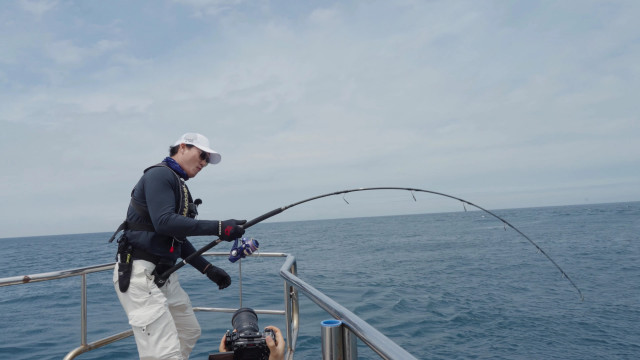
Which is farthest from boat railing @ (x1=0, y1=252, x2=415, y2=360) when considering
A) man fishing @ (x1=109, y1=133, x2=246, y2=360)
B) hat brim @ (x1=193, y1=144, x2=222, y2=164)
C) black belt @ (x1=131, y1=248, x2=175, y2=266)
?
hat brim @ (x1=193, y1=144, x2=222, y2=164)

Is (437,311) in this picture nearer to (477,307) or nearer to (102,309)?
(477,307)

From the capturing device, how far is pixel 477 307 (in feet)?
35.9

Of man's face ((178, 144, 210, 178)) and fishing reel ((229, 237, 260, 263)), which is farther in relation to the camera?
fishing reel ((229, 237, 260, 263))

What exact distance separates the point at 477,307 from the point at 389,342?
11157mm

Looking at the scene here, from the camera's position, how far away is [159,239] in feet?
8.59

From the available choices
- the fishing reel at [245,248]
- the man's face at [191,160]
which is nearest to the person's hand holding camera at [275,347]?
the fishing reel at [245,248]

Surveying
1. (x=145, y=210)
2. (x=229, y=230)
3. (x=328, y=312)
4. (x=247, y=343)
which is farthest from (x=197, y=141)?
(x=328, y=312)

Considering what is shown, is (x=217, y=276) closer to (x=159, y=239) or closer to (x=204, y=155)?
(x=159, y=239)

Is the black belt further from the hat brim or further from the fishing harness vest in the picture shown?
the hat brim

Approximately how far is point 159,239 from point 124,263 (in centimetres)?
25

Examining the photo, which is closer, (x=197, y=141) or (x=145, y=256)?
(x=145, y=256)

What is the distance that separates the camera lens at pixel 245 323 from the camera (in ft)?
7.22

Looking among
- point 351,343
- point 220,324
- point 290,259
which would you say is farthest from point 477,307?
point 351,343

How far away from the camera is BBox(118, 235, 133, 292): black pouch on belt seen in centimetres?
244
